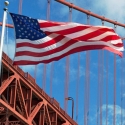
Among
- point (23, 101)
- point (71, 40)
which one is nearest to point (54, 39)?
point (71, 40)

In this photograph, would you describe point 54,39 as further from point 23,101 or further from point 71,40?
point 23,101

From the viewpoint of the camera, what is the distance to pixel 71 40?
21.8 metres

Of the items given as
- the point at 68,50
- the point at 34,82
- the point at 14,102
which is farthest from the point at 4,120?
the point at 68,50

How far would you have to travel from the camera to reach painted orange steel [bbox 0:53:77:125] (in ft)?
131

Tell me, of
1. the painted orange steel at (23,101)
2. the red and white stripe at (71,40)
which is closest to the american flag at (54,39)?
the red and white stripe at (71,40)

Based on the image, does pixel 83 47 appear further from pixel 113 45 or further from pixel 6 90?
pixel 6 90

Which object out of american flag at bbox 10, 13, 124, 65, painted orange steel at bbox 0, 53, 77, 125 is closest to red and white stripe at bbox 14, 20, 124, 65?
american flag at bbox 10, 13, 124, 65

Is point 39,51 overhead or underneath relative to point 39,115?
overhead

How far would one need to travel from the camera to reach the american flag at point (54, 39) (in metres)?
20.6

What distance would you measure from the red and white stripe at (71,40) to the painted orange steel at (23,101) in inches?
683

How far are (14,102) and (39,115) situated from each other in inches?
343

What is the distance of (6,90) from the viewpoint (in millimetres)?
41812

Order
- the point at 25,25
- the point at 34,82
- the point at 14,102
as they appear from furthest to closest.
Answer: the point at 34,82 < the point at 14,102 < the point at 25,25

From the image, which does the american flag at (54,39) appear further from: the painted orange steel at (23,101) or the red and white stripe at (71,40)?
the painted orange steel at (23,101)
